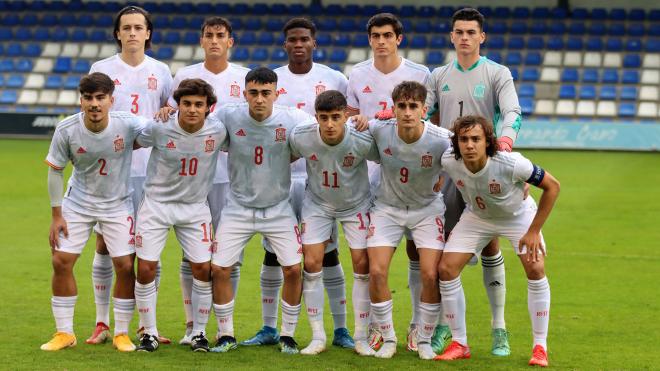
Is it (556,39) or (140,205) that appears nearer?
(140,205)

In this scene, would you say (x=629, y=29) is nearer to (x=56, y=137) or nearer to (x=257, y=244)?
(x=257, y=244)

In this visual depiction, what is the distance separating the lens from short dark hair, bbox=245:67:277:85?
22.8 feet

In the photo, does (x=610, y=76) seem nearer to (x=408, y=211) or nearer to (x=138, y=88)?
(x=408, y=211)

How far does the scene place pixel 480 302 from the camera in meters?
9.27

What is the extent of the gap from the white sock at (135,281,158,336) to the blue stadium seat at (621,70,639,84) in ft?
75.3

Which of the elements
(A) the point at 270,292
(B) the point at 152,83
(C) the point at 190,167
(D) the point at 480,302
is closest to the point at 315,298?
(A) the point at 270,292

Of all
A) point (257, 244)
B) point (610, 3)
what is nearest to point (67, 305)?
point (257, 244)

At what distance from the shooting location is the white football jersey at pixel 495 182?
265 inches

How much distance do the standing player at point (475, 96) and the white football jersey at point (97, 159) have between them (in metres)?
2.14

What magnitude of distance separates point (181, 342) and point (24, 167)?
42.8ft

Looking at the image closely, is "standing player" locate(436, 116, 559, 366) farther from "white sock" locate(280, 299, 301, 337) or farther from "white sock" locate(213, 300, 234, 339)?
"white sock" locate(213, 300, 234, 339)

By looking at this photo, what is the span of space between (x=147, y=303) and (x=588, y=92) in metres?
22.2

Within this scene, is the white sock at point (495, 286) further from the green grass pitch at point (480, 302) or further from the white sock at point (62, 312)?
the white sock at point (62, 312)

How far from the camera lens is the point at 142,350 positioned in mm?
7027
